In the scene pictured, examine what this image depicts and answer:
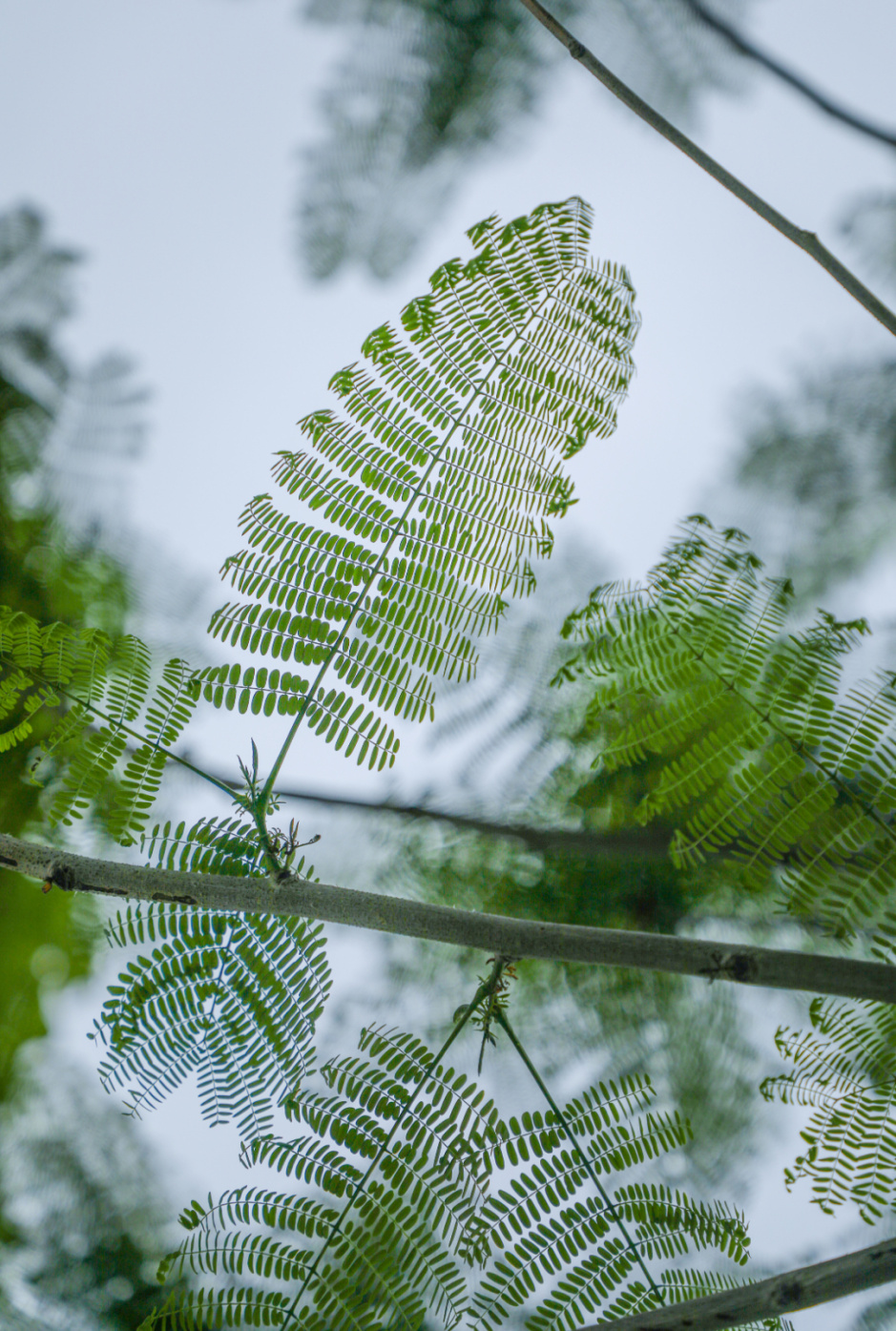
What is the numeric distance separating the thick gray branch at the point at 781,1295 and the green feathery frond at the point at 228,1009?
0.38 m

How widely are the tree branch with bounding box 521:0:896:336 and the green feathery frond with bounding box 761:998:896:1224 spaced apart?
70cm

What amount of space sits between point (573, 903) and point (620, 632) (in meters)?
0.57

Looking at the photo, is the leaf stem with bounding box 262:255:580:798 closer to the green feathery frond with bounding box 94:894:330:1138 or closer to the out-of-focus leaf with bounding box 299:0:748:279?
the green feathery frond with bounding box 94:894:330:1138

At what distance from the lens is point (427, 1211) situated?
763mm

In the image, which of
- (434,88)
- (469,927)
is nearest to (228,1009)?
(469,927)

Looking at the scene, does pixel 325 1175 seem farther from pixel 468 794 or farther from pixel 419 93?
pixel 419 93

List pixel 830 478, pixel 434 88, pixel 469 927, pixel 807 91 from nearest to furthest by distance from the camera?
pixel 469 927 < pixel 807 91 < pixel 434 88 < pixel 830 478

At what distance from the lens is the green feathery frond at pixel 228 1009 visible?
2.72 feet

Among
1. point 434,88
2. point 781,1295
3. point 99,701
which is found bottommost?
point 781,1295

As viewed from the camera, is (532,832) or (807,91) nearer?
(807,91)

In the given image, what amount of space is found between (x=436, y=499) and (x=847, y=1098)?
0.77 metres

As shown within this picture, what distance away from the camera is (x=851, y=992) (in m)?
0.59

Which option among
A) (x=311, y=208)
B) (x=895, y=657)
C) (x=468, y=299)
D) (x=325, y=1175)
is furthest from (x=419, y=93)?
(x=325, y=1175)

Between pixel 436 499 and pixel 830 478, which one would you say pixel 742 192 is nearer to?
pixel 436 499
